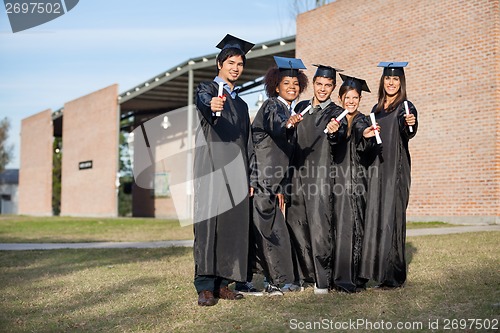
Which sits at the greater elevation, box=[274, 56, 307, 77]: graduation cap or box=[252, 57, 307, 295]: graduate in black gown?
box=[274, 56, 307, 77]: graduation cap

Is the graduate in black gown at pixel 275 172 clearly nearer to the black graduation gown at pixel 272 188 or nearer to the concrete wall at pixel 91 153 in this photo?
the black graduation gown at pixel 272 188

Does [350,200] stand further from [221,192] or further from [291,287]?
[221,192]

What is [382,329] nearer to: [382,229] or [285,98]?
[382,229]

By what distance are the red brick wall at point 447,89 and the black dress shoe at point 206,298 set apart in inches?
445

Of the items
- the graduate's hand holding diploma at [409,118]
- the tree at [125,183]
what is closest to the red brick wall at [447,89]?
the graduate's hand holding diploma at [409,118]

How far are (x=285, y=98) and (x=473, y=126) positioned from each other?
1084 cm

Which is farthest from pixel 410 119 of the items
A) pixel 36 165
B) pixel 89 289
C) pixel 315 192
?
pixel 36 165

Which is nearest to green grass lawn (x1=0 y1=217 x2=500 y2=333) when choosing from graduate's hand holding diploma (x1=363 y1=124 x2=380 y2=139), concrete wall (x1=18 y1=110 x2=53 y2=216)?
graduate's hand holding diploma (x1=363 y1=124 x2=380 y2=139)

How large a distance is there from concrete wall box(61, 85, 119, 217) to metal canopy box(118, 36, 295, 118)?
1.19 metres

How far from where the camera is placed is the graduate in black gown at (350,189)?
6.58 m

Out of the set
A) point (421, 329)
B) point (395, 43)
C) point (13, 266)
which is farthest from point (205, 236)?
point (395, 43)

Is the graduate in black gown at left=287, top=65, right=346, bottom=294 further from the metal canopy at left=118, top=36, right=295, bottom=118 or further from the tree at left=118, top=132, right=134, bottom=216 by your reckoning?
the tree at left=118, top=132, right=134, bottom=216

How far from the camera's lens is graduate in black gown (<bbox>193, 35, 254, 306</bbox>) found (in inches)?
240

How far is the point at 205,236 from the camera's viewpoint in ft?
20.0
